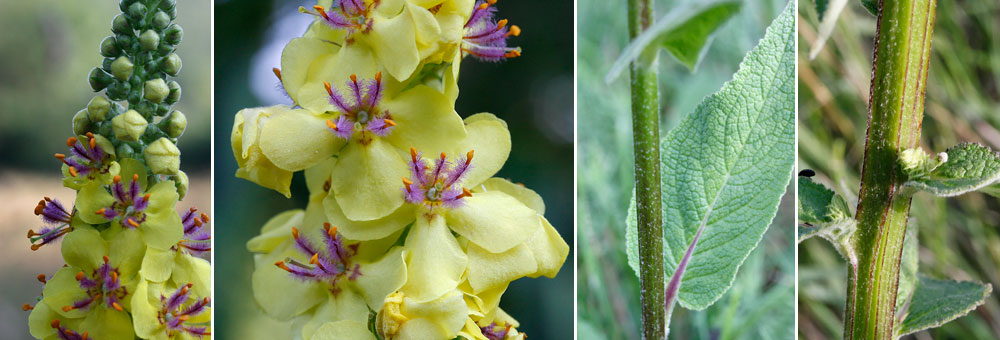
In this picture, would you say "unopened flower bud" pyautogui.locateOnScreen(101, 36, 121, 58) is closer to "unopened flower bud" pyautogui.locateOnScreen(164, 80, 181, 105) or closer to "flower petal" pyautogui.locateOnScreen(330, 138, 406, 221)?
"unopened flower bud" pyautogui.locateOnScreen(164, 80, 181, 105)

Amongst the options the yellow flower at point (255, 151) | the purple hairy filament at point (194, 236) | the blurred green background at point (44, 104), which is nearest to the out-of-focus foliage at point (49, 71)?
the blurred green background at point (44, 104)

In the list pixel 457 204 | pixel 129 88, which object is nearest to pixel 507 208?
pixel 457 204

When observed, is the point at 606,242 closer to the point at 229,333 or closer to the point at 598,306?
the point at 598,306

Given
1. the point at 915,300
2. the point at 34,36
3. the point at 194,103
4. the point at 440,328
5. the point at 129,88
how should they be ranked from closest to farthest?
the point at 440,328 < the point at 129,88 < the point at 915,300 < the point at 194,103 < the point at 34,36

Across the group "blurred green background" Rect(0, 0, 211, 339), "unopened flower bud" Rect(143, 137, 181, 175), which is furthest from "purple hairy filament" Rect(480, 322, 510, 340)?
"blurred green background" Rect(0, 0, 211, 339)

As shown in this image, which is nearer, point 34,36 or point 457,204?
point 457,204

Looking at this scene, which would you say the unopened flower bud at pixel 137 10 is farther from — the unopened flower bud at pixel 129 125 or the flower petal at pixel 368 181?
the flower petal at pixel 368 181

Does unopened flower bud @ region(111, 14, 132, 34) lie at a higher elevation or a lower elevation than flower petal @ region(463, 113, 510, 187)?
higher
